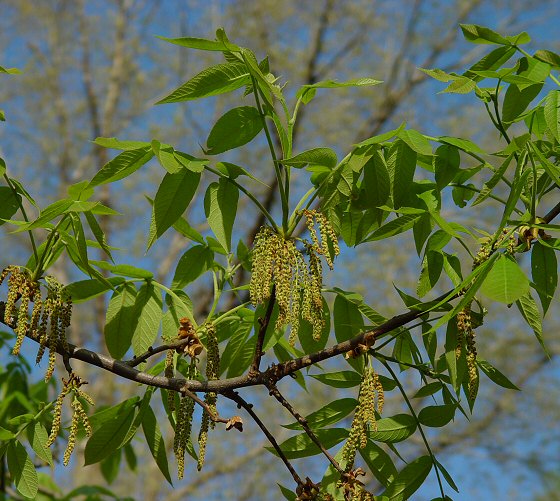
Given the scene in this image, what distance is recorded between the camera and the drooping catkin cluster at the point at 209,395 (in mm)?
1421

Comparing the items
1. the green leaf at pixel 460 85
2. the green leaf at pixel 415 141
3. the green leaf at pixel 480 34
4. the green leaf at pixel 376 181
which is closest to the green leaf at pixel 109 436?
the green leaf at pixel 376 181

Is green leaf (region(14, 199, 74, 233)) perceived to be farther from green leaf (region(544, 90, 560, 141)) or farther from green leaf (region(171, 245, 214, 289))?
green leaf (region(544, 90, 560, 141))

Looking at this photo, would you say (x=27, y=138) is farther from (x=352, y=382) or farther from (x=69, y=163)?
(x=352, y=382)

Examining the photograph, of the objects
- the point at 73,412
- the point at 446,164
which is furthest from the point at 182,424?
the point at 446,164

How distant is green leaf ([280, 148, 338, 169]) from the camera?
1.44m

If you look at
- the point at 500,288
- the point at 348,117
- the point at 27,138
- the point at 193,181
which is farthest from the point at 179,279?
the point at 27,138

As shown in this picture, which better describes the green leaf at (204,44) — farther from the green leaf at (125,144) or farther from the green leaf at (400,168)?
the green leaf at (400,168)

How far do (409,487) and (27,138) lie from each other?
54.8ft

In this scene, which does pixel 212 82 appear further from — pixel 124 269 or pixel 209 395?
pixel 209 395

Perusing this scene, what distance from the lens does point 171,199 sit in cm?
150

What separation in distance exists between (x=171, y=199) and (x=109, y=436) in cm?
58

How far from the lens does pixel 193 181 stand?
4.92 ft

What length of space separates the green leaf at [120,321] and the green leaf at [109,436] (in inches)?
5.4

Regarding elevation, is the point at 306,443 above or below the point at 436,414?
below
